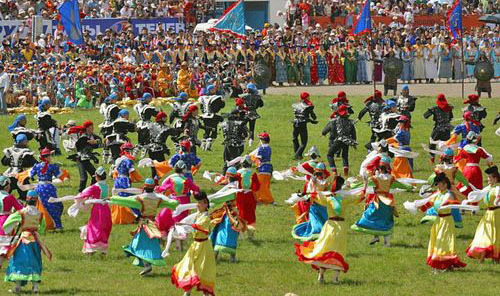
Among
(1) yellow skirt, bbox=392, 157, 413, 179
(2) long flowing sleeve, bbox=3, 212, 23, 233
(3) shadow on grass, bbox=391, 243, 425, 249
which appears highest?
(2) long flowing sleeve, bbox=3, 212, 23, 233

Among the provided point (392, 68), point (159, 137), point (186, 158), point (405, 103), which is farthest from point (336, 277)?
point (392, 68)

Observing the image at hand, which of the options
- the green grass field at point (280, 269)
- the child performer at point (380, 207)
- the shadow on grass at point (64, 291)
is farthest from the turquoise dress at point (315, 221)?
the shadow on grass at point (64, 291)

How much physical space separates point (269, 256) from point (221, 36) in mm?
29419

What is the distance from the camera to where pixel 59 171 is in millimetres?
25719

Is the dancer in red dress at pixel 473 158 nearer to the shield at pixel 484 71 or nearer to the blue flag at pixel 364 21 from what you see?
the shield at pixel 484 71

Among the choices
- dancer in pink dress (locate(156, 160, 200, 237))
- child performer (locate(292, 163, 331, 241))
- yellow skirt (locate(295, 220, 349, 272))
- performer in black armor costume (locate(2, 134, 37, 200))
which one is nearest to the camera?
yellow skirt (locate(295, 220, 349, 272))

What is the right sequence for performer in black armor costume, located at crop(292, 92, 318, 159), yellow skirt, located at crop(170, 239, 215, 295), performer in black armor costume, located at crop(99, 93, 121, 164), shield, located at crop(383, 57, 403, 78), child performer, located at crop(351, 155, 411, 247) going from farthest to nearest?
shield, located at crop(383, 57, 403, 78) < performer in black armor costume, located at crop(292, 92, 318, 159) < performer in black armor costume, located at crop(99, 93, 121, 164) < child performer, located at crop(351, 155, 411, 247) < yellow skirt, located at crop(170, 239, 215, 295)

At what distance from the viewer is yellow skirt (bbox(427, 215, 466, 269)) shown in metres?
21.9

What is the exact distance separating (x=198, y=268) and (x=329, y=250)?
7.91ft

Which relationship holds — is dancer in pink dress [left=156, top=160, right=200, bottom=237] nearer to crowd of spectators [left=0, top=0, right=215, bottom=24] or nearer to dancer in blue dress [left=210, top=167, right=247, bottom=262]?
dancer in blue dress [left=210, top=167, right=247, bottom=262]

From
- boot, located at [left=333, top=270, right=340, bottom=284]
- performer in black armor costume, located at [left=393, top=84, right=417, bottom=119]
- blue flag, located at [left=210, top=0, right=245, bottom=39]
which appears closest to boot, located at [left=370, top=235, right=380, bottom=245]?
boot, located at [left=333, top=270, right=340, bottom=284]

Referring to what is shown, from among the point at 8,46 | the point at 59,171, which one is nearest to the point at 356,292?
the point at 59,171

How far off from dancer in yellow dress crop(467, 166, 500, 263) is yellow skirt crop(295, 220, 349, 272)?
8.58 ft

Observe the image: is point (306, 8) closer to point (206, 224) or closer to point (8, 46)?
point (8, 46)
